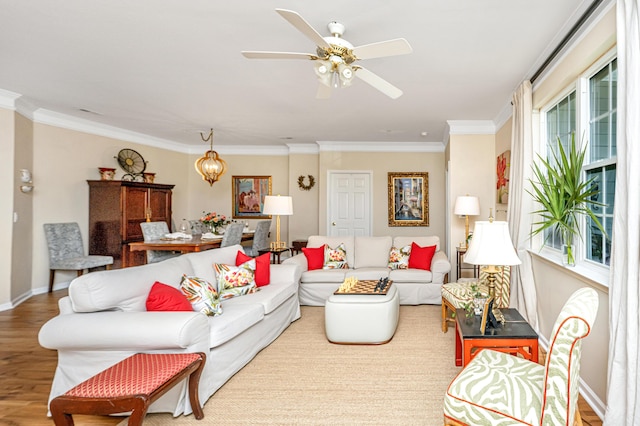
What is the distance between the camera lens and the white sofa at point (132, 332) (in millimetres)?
2131

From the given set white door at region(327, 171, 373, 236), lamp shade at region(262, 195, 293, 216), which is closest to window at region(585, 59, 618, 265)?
lamp shade at region(262, 195, 293, 216)

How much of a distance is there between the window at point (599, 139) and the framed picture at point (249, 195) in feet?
19.7

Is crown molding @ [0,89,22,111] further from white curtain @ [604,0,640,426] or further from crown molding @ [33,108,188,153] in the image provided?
white curtain @ [604,0,640,426]

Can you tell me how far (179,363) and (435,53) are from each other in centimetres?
304

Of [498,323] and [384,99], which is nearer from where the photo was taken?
[498,323]

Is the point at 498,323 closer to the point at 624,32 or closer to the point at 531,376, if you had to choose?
the point at 531,376

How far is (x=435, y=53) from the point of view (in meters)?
3.18

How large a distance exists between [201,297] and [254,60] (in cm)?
213

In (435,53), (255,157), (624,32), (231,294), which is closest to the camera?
(624,32)

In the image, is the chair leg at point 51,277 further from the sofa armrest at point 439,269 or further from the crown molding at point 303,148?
the sofa armrest at point 439,269

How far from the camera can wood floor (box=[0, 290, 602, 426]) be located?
7.27 feet

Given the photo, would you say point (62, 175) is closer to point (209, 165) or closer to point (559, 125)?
point (209, 165)

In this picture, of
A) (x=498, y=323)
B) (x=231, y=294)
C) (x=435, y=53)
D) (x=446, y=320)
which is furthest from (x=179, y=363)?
(x=435, y=53)

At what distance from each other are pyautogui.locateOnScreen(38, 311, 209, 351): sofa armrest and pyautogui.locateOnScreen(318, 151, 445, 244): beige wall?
5382mm
